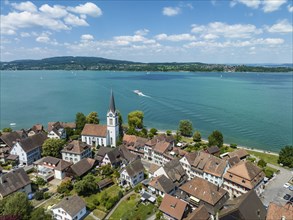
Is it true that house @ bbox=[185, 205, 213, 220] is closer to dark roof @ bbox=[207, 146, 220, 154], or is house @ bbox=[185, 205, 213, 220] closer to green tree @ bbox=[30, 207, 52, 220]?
green tree @ bbox=[30, 207, 52, 220]

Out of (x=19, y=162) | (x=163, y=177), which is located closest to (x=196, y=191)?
(x=163, y=177)

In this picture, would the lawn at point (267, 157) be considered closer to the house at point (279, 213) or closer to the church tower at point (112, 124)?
the house at point (279, 213)

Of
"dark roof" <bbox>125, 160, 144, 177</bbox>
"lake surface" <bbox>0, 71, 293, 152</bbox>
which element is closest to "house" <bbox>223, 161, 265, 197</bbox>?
"dark roof" <bbox>125, 160, 144, 177</bbox>

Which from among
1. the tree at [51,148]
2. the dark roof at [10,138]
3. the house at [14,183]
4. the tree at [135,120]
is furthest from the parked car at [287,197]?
the dark roof at [10,138]

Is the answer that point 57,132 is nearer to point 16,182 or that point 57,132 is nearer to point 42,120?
point 16,182

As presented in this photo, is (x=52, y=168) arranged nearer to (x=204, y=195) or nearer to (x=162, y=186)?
(x=162, y=186)

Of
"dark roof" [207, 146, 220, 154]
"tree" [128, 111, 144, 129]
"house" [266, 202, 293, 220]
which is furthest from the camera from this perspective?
"tree" [128, 111, 144, 129]
